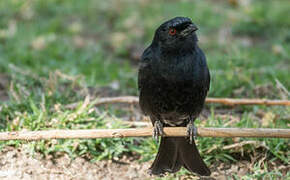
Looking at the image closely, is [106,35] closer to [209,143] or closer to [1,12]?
[1,12]

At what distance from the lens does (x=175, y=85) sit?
3262mm

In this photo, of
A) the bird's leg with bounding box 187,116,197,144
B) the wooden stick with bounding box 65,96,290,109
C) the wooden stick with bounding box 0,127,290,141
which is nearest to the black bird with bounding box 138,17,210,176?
the bird's leg with bounding box 187,116,197,144

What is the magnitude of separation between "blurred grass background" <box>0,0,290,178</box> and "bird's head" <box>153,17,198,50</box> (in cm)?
91

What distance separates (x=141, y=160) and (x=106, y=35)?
3.64 meters

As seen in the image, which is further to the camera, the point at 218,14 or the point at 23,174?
the point at 218,14

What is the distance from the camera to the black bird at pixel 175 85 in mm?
3281

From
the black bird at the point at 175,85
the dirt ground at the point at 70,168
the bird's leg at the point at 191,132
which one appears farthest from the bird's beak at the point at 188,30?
the dirt ground at the point at 70,168

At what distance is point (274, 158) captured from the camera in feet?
11.8

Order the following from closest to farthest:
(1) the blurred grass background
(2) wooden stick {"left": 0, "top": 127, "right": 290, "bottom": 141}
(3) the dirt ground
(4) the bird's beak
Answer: (2) wooden stick {"left": 0, "top": 127, "right": 290, "bottom": 141} < (4) the bird's beak < (3) the dirt ground < (1) the blurred grass background

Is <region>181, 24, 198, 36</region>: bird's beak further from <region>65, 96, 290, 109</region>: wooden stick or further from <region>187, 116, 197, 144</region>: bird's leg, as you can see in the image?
<region>65, 96, 290, 109</region>: wooden stick

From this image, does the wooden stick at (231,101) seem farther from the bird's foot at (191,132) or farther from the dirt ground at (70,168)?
the bird's foot at (191,132)

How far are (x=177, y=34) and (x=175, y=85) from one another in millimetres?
407

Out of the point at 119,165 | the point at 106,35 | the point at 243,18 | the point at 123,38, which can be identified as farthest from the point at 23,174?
the point at 243,18

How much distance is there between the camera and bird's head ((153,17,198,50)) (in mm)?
3297
